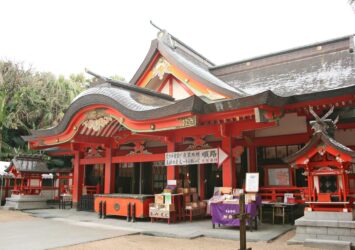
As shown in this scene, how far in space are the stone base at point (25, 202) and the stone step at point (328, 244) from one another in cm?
1415

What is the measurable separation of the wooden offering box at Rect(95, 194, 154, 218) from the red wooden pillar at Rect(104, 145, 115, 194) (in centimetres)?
121

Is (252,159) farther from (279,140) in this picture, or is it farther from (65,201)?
(65,201)

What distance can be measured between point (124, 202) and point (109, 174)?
2.59 metres

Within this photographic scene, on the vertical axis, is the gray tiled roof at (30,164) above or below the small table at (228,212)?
above

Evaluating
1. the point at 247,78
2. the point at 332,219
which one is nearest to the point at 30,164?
the point at 247,78

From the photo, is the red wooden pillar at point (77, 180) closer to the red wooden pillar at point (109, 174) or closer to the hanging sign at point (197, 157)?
the red wooden pillar at point (109, 174)

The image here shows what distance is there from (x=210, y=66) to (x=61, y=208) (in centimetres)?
1075

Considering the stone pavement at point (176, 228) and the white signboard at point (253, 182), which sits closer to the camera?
the stone pavement at point (176, 228)

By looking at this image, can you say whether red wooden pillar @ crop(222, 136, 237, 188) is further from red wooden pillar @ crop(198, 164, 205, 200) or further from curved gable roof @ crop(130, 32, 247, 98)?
red wooden pillar @ crop(198, 164, 205, 200)

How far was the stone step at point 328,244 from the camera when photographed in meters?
7.14

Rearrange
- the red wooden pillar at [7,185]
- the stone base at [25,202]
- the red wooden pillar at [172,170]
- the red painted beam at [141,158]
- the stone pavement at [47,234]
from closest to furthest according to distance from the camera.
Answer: the stone pavement at [47,234] → the red wooden pillar at [172,170] → the red painted beam at [141,158] → the stone base at [25,202] → the red wooden pillar at [7,185]

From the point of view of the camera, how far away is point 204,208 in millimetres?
12625

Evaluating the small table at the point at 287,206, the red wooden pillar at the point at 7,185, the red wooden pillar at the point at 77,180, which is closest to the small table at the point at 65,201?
the red wooden pillar at the point at 77,180

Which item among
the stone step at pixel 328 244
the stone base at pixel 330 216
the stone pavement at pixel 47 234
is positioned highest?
the stone base at pixel 330 216
